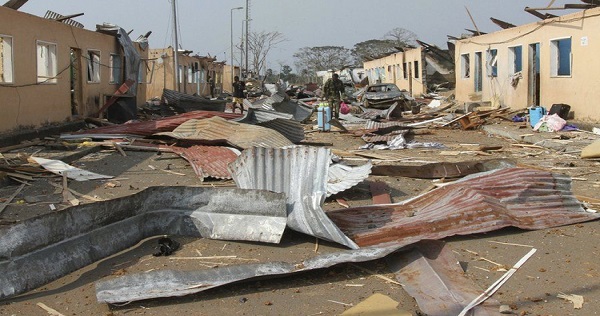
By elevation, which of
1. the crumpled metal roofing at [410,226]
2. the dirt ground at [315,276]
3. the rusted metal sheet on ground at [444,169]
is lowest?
the dirt ground at [315,276]

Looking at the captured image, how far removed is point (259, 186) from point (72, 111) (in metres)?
14.2

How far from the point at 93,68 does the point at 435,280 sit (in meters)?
19.5

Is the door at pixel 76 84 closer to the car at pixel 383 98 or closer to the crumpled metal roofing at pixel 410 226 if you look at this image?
the car at pixel 383 98

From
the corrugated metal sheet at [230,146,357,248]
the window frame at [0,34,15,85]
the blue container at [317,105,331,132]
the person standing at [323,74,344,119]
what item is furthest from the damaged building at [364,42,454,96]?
the corrugated metal sheet at [230,146,357,248]

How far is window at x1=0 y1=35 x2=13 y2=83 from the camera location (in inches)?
594

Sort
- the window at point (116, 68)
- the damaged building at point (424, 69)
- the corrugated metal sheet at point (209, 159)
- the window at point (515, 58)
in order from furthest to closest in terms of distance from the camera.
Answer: the damaged building at point (424, 69) < the window at point (116, 68) < the window at point (515, 58) < the corrugated metal sheet at point (209, 159)

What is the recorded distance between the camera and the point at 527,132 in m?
17.7

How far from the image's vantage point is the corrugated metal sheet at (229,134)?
41.4 feet

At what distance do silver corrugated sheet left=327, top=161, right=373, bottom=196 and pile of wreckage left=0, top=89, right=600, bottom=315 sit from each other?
0.9 inches

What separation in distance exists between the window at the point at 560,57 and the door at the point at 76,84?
1545 cm

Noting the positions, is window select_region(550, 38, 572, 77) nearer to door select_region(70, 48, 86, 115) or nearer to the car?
the car

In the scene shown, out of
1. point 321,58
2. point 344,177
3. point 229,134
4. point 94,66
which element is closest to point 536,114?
point 229,134

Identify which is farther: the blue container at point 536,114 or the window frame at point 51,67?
the blue container at point 536,114

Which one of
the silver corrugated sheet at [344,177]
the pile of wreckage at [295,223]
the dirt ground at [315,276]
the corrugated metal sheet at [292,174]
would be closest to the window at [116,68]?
the pile of wreckage at [295,223]
